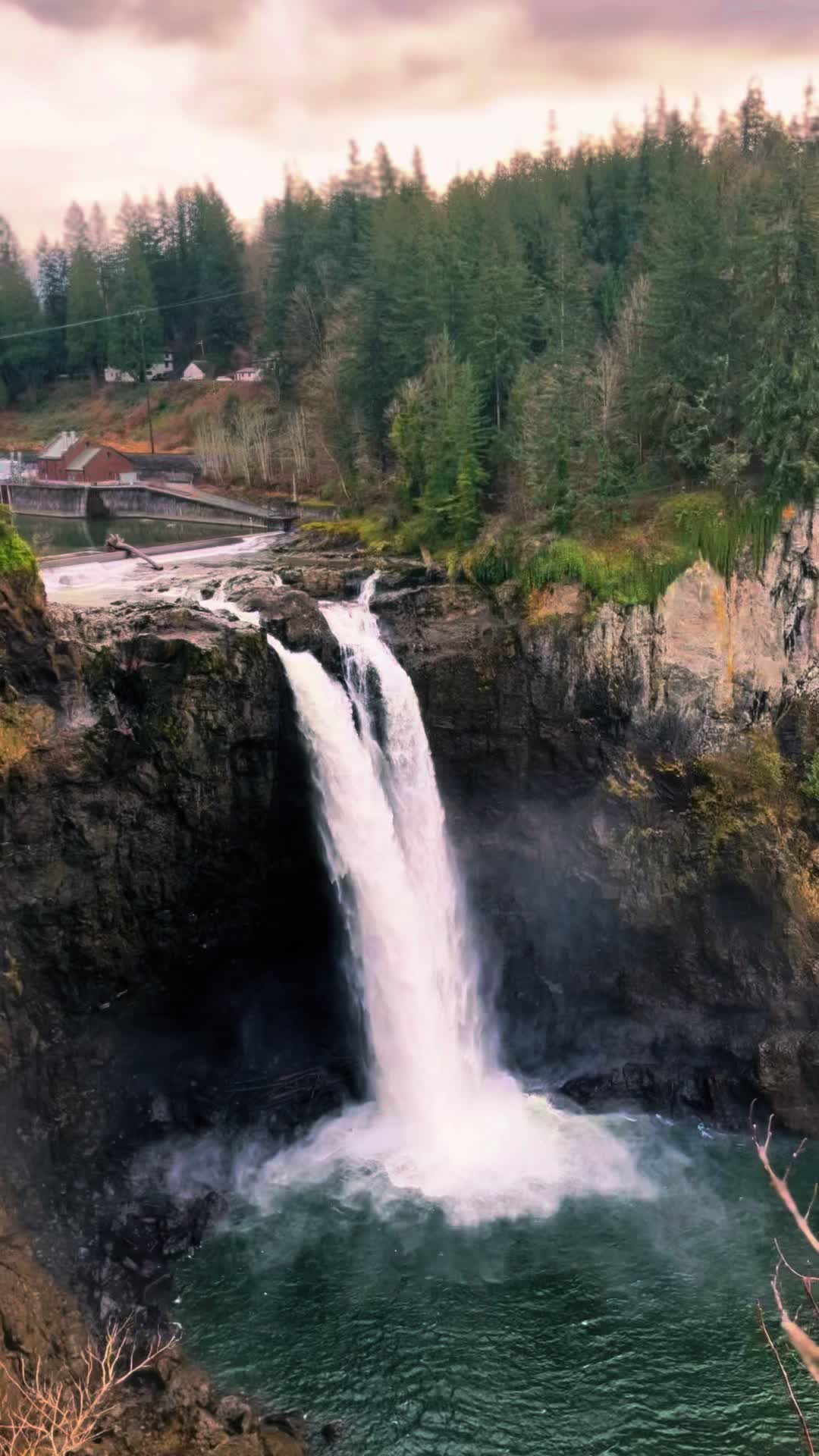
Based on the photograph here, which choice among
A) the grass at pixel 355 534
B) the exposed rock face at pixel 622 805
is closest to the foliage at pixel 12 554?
the exposed rock face at pixel 622 805

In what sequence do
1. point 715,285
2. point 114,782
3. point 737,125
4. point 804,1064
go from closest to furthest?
point 114,782, point 804,1064, point 715,285, point 737,125

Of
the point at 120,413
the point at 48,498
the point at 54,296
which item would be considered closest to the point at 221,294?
the point at 120,413

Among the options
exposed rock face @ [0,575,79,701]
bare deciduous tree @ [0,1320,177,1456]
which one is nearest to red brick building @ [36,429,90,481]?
exposed rock face @ [0,575,79,701]

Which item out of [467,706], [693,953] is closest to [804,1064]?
[693,953]

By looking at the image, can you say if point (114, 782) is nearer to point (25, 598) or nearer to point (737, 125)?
point (25, 598)

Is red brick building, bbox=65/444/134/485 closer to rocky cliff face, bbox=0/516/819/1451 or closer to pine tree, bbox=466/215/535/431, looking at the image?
pine tree, bbox=466/215/535/431
